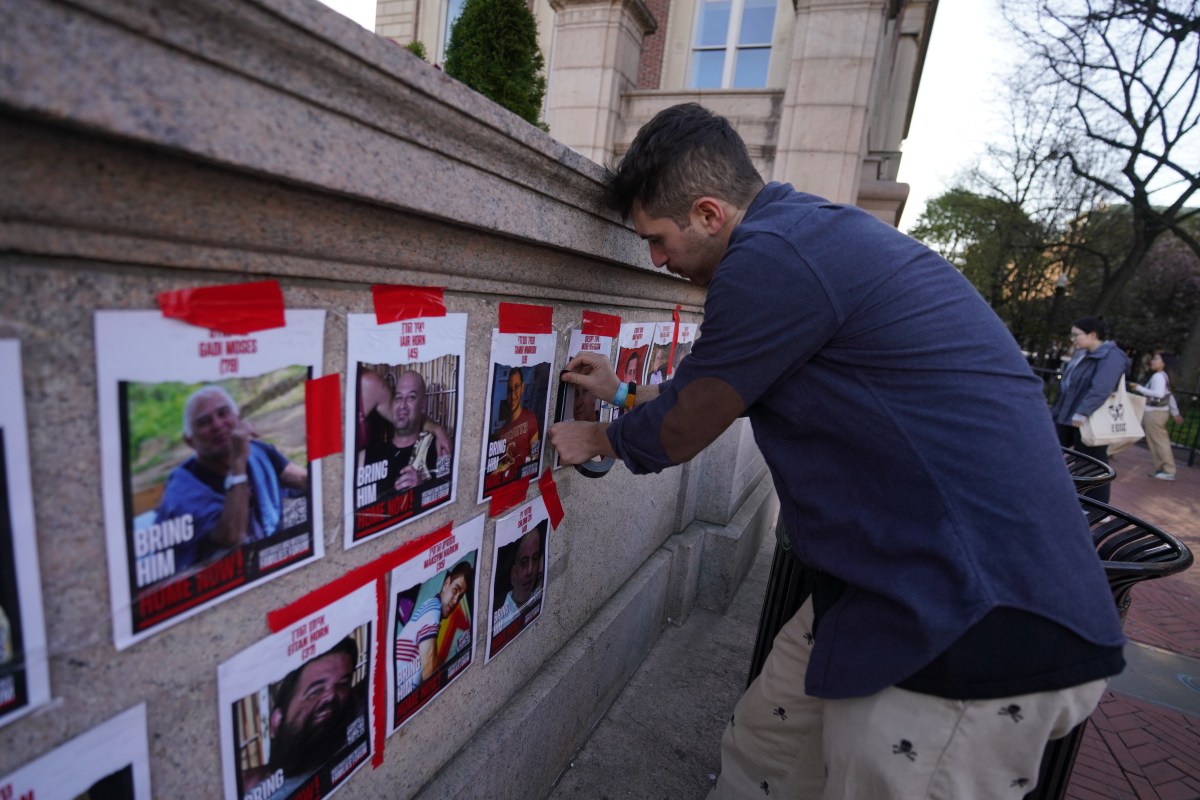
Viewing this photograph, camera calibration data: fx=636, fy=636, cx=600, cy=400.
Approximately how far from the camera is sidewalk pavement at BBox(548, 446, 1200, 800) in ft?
8.57

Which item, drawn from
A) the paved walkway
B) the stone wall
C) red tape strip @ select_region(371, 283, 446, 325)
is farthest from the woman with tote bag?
red tape strip @ select_region(371, 283, 446, 325)

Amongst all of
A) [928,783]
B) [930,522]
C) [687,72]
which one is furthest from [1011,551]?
[687,72]

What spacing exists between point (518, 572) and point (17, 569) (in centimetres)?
136

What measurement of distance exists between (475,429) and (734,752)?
1.36m

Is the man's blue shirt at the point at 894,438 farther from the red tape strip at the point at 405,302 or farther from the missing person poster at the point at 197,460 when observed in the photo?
the missing person poster at the point at 197,460

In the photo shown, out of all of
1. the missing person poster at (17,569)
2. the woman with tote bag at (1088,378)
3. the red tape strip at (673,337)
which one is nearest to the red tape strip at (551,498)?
the red tape strip at (673,337)

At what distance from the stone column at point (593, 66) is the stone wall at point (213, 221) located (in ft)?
33.6

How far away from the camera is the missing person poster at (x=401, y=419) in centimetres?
125

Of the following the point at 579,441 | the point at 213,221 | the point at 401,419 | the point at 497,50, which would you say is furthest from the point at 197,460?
the point at 497,50

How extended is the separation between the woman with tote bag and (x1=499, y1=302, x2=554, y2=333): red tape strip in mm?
6748

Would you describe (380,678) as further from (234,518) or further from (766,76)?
(766,76)

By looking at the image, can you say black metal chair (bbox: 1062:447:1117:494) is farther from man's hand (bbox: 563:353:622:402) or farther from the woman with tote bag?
the woman with tote bag

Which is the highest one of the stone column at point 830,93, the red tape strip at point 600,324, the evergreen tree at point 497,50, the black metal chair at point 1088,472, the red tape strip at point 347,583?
the stone column at point 830,93

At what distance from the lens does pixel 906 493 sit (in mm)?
1396
